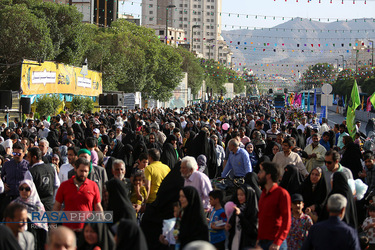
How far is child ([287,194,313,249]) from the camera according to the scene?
7137 millimetres

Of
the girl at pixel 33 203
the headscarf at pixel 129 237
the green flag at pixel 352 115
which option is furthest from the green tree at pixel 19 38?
the headscarf at pixel 129 237

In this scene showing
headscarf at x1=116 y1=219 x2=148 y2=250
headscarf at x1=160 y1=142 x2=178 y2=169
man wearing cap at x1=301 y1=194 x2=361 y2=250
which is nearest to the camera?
headscarf at x1=116 y1=219 x2=148 y2=250

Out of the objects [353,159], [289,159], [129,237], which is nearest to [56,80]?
[353,159]

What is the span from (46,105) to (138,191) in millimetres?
19761

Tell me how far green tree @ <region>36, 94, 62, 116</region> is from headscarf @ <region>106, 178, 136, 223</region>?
2113 cm

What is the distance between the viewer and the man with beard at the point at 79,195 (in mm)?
7121

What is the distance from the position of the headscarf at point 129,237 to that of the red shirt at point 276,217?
191 centimetres

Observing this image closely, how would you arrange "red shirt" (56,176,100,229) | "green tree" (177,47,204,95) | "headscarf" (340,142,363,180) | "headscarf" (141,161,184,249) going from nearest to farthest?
"red shirt" (56,176,100,229)
"headscarf" (141,161,184,249)
"headscarf" (340,142,363,180)
"green tree" (177,47,204,95)

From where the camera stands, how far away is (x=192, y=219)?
6.33m

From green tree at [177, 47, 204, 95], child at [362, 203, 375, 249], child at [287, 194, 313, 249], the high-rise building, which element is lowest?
child at [362, 203, 375, 249]

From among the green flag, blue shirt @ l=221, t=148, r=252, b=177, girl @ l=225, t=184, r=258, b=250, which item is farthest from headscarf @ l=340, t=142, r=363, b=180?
girl @ l=225, t=184, r=258, b=250

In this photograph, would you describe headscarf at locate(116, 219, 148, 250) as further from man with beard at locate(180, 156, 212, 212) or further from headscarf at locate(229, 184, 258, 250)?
man with beard at locate(180, 156, 212, 212)

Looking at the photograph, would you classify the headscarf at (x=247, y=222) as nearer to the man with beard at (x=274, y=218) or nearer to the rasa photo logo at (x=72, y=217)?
the man with beard at (x=274, y=218)

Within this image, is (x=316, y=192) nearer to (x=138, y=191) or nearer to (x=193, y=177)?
(x=193, y=177)
